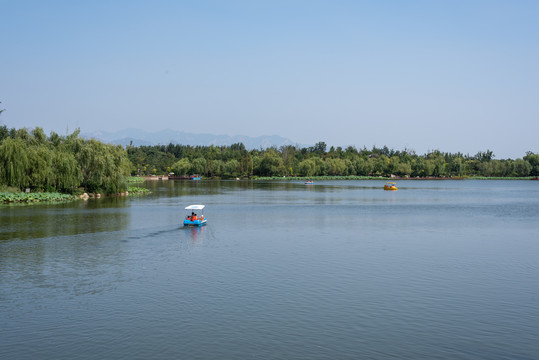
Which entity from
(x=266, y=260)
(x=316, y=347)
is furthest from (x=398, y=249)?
(x=316, y=347)

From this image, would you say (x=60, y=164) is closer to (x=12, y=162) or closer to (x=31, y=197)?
(x=31, y=197)

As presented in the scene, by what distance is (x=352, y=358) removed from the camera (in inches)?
558

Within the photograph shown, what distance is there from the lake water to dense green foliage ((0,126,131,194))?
26.7 m

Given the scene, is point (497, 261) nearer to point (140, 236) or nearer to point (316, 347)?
point (316, 347)

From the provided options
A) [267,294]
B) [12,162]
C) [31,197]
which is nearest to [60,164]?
[31,197]

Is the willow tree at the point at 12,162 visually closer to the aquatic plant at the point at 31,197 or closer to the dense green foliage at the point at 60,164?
the dense green foliage at the point at 60,164

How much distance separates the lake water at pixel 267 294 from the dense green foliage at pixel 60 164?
26.7m

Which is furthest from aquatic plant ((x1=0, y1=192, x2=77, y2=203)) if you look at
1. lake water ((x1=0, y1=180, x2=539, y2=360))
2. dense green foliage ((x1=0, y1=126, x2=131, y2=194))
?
lake water ((x1=0, y1=180, x2=539, y2=360))

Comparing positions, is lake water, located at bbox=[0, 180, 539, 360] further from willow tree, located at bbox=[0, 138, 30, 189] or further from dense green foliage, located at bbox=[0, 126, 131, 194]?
dense green foliage, located at bbox=[0, 126, 131, 194]

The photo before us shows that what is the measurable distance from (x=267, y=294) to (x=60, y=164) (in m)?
59.4

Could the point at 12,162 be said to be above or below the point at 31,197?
above

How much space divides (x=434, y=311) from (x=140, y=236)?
2603 centimetres

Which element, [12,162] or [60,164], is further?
[60,164]

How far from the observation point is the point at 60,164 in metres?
71.2
